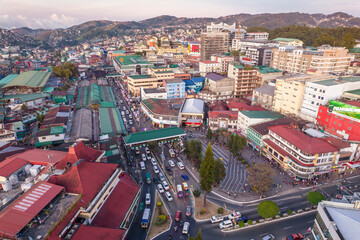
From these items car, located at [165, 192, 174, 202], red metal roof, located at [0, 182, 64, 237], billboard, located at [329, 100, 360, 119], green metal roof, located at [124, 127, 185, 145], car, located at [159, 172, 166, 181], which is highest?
billboard, located at [329, 100, 360, 119]

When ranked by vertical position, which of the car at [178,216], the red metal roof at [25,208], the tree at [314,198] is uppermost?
the red metal roof at [25,208]

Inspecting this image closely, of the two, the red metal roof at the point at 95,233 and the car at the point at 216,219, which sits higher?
the red metal roof at the point at 95,233

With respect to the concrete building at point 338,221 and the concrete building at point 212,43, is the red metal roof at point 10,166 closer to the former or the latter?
the concrete building at point 338,221

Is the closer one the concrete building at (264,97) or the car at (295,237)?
the car at (295,237)

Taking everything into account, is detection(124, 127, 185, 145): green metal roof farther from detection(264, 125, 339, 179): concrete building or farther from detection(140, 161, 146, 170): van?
detection(264, 125, 339, 179): concrete building

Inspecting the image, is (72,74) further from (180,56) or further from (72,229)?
(72,229)

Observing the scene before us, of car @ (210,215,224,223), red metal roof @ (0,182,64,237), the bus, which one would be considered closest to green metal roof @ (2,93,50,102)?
red metal roof @ (0,182,64,237)

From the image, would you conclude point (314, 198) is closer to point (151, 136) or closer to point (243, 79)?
point (151, 136)

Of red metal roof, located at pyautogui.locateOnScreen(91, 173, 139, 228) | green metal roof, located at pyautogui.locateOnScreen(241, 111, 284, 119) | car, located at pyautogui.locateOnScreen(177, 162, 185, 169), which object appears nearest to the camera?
red metal roof, located at pyautogui.locateOnScreen(91, 173, 139, 228)

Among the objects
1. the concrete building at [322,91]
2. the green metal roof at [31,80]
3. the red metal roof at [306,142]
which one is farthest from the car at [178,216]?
the green metal roof at [31,80]
